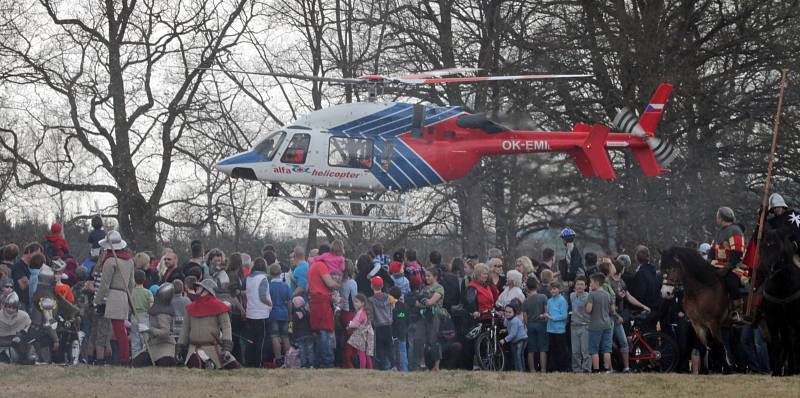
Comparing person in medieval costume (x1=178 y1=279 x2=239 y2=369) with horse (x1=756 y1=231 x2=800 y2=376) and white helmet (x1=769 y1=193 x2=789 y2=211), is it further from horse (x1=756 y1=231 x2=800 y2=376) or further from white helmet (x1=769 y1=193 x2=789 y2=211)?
white helmet (x1=769 y1=193 x2=789 y2=211)

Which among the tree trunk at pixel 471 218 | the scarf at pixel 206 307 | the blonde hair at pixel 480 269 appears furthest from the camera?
the tree trunk at pixel 471 218

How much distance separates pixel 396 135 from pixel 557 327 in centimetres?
653

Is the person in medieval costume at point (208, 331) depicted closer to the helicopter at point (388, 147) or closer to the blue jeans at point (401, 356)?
the blue jeans at point (401, 356)

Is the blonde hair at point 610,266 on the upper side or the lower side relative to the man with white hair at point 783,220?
lower

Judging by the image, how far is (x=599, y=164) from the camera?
2445 centimetres

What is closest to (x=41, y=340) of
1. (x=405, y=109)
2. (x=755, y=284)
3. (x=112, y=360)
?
(x=112, y=360)

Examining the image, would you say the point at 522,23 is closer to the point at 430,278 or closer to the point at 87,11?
the point at 87,11

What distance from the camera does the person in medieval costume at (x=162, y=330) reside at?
1827 cm

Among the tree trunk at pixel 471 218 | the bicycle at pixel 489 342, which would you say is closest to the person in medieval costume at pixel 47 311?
the bicycle at pixel 489 342

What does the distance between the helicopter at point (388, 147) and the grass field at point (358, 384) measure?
698 cm

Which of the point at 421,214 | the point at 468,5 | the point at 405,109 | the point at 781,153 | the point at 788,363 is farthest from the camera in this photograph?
the point at 421,214

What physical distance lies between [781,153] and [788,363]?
52.0ft

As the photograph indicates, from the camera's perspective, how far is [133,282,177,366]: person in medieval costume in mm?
18266

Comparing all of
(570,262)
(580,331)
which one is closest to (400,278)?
(570,262)
